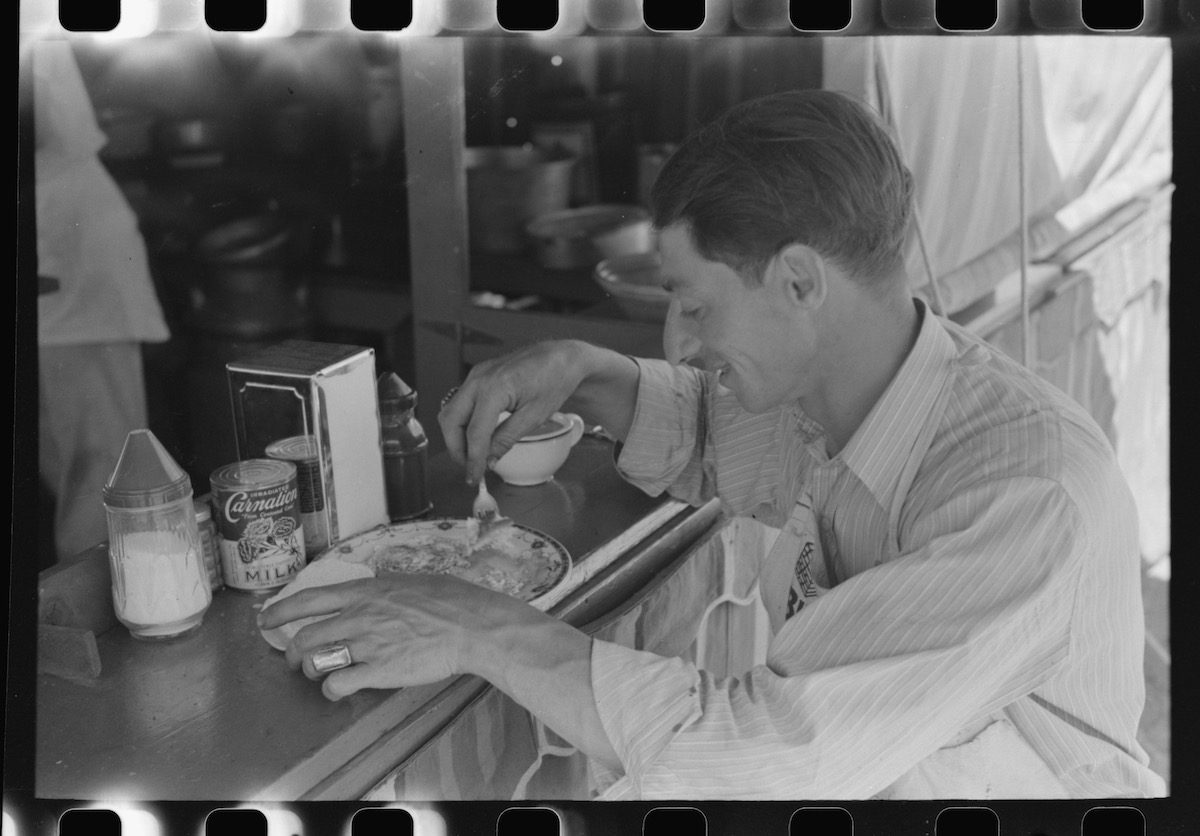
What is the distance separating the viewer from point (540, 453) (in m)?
1.67

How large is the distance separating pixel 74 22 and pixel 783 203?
2.69 ft

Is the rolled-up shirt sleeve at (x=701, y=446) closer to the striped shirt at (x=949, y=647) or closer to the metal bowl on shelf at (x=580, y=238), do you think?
the striped shirt at (x=949, y=647)

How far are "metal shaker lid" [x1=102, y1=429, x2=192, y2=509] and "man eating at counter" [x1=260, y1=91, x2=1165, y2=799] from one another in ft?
0.58

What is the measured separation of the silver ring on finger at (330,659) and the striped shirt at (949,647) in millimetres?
258

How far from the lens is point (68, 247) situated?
262cm

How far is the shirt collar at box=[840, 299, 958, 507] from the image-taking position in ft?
4.13

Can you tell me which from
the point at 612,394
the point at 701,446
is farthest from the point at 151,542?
the point at 701,446

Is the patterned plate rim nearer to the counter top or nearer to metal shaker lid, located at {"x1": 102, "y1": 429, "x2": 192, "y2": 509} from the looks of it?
the counter top

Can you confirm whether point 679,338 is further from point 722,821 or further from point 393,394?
point 722,821

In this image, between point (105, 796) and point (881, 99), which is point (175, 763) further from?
point (881, 99)

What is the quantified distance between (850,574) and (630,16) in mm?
720

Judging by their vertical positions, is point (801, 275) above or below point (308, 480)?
above

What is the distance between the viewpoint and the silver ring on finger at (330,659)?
3.75 ft

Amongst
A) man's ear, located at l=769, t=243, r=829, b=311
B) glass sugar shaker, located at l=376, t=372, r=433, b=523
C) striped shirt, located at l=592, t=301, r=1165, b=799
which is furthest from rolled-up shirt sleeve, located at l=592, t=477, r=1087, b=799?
glass sugar shaker, located at l=376, t=372, r=433, b=523
